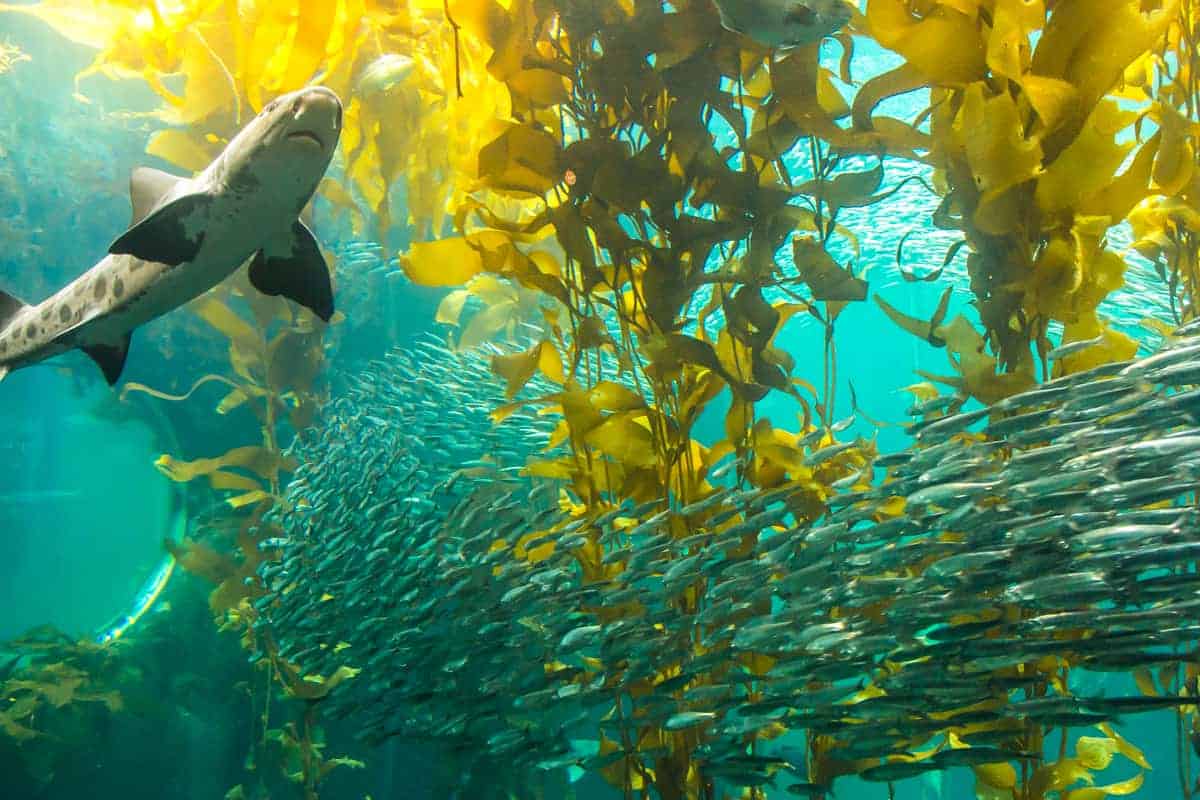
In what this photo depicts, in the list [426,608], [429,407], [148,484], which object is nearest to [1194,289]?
[426,608]

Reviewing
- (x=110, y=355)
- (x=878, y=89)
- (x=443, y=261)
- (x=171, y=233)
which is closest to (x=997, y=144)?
(x=878, y=89)

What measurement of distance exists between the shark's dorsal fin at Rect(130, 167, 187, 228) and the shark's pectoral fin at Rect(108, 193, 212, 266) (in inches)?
18.8

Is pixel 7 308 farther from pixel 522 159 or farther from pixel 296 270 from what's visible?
pixel 522 159

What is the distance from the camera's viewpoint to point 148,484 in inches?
1163

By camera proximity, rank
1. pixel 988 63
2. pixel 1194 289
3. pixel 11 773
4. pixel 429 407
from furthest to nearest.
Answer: pixel 11 773 < pixel 429 407 < pixel 1194 289 < pixel 988 63

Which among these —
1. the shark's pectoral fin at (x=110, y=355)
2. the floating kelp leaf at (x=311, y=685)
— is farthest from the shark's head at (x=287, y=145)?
the floating kelp leaf at (x=311, y=685)

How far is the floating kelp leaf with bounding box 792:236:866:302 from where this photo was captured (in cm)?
330

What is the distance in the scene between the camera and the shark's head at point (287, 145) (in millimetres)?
3039

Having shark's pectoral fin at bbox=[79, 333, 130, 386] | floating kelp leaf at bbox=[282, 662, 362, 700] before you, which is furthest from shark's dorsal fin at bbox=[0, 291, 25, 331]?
floating kelp leaf at bbox=[282, 662, 362, 700]

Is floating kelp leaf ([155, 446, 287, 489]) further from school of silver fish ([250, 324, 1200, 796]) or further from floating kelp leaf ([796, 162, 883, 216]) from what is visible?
floating kelp leaf ([796, 162, 883, 216])

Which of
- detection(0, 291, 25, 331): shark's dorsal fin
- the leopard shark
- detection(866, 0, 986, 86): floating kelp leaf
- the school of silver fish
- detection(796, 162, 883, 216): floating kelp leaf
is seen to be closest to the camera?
the school of silver fish

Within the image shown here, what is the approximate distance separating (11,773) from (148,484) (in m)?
24.5

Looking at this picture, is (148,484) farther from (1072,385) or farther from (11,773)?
(1072,385)

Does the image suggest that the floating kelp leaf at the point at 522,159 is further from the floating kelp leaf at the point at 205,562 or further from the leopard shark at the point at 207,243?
the floating kelp leaf at the point at 205,562
